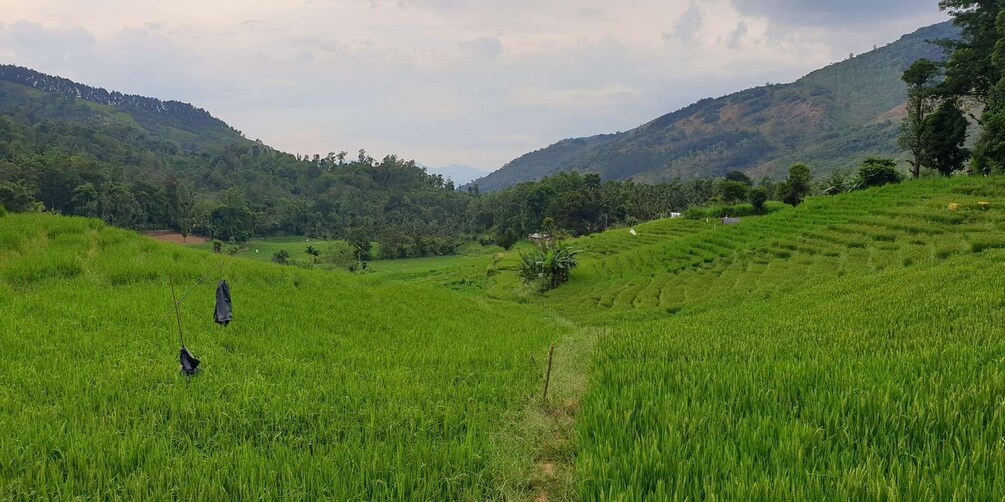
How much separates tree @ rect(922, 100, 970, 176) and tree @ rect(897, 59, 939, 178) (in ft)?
1.35

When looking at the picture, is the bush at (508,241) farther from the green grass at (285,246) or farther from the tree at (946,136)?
the tree at (946,136)

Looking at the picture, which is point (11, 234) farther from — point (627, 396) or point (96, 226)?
point (627, 396)

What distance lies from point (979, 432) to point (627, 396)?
2.06m

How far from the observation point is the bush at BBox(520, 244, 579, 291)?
27.0m

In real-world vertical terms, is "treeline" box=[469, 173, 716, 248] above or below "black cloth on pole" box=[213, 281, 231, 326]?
above

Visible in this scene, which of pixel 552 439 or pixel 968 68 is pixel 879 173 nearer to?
pixel 968 68

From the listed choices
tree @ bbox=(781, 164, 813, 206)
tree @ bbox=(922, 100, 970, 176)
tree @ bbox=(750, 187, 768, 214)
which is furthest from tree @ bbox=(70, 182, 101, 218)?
tree @ bbox=(922, 100, 970, 176)

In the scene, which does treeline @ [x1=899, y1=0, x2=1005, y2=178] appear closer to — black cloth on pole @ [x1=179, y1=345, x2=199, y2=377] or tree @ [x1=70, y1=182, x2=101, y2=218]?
black cloth on pole @ [x1=179, y1=345, x2=199, y2=377]

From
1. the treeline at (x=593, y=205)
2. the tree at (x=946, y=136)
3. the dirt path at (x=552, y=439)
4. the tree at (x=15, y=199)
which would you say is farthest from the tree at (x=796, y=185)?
the tree at (x=15, y=199)

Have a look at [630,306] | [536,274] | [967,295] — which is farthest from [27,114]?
[967,295]

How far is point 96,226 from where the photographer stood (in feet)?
40.4

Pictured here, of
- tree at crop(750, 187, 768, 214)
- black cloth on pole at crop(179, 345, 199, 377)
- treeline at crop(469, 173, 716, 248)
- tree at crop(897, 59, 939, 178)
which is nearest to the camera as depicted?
black cloth on pole at crop(179, 345, 199, 377)

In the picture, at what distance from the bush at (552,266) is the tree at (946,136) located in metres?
21.9

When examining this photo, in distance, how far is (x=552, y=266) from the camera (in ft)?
88.8
